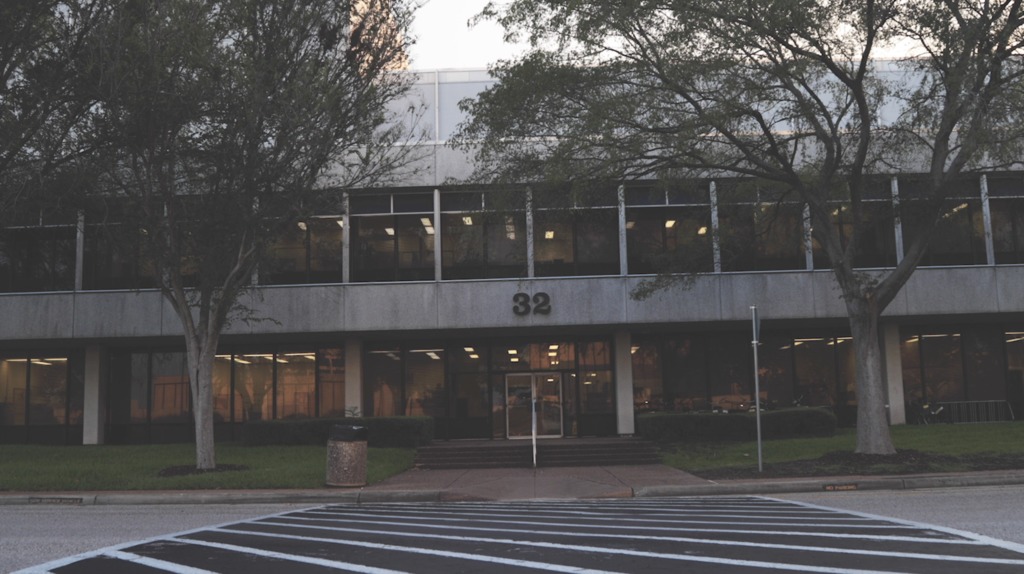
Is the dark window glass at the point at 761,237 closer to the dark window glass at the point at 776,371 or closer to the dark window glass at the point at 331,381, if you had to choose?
the dark window glass at the point at 776,371

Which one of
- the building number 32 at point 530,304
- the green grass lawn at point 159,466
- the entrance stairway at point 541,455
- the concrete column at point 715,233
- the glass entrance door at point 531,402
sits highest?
the concrete column at point 715,233

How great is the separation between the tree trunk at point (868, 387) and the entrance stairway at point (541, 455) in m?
5.32

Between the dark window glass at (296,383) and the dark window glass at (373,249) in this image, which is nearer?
the dark window glass at (373,249)

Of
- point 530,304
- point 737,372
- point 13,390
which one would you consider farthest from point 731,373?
point 13,390

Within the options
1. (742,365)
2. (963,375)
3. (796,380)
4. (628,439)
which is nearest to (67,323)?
(628,439)

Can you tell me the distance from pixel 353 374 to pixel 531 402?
553 centimetres

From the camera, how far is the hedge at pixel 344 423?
24547mm

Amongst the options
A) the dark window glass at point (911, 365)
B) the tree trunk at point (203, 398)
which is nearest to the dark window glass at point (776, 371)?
the dark window glass at point (911, 365)

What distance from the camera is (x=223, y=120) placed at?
59.1 feet

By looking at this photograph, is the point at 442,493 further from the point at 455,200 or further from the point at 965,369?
the point at 965,369

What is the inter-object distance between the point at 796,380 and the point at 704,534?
1930cm

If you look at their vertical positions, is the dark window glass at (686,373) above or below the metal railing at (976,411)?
above

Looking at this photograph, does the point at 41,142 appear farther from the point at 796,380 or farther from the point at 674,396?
the point at 796,380

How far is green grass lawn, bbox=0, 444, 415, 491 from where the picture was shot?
55.4 feet
